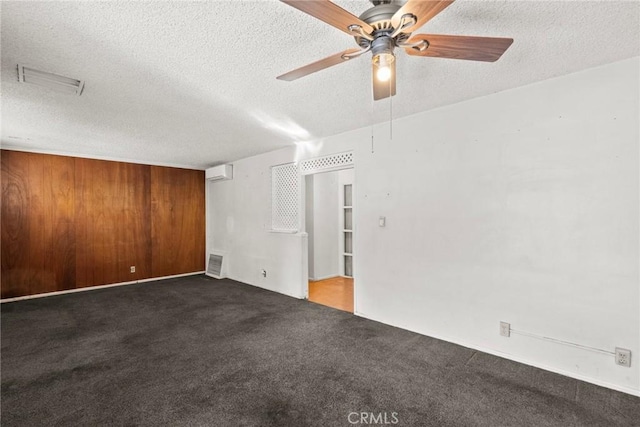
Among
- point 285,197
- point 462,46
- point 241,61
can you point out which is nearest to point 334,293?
point 285,197

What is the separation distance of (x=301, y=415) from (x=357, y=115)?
8.82ft

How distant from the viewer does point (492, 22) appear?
1642 millimetres

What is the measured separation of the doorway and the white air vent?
1.79 metres

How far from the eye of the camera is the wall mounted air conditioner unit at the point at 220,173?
570 centimetres

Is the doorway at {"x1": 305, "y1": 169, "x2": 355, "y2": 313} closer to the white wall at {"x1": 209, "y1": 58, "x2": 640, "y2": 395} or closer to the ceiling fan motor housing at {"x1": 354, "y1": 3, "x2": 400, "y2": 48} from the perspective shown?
the white wall at {"x1": 209, "y1": 58, "x2": 640, "y2": 395}

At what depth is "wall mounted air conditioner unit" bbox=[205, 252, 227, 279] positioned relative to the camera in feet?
19.5

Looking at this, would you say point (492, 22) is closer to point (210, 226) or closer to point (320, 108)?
point (320, 108)

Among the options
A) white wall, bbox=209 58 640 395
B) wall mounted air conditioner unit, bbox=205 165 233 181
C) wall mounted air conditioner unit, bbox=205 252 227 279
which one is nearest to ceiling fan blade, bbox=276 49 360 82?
white wall, bbox=209 58 640 395

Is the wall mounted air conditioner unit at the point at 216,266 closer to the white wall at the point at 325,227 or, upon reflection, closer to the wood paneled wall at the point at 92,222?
the wood paneled wall at the point at 92,222

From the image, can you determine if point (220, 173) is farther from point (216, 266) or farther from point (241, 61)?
point (241, 61)

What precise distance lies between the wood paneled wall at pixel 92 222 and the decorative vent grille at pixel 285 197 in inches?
90.9

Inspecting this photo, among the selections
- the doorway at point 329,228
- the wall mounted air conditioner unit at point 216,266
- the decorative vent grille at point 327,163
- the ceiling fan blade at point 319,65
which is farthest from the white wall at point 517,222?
the wall mounted air conditioner unit at point 216,266

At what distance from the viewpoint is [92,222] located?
5066 mm

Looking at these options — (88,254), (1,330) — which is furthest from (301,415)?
(88,254)
